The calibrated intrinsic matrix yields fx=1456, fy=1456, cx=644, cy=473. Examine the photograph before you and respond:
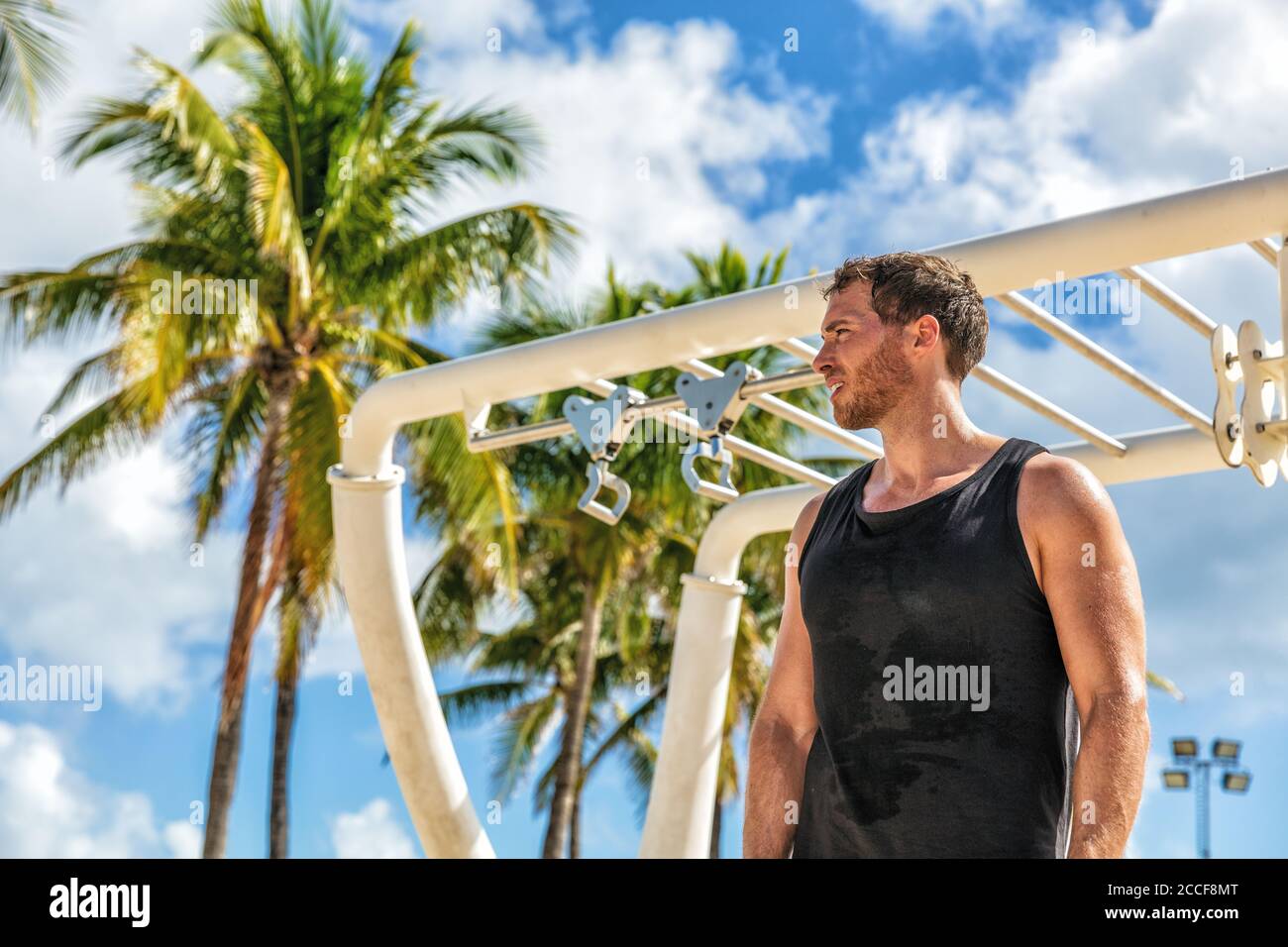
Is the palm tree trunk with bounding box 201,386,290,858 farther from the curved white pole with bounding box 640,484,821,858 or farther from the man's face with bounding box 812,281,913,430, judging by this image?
the man's face with bounding box 812,281,913,430

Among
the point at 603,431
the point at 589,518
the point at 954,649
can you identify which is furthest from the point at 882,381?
the point at 589,518

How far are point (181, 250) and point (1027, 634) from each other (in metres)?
14.5

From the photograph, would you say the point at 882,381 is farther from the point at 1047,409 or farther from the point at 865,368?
the point at 1047,409

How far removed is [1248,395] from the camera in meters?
4.87

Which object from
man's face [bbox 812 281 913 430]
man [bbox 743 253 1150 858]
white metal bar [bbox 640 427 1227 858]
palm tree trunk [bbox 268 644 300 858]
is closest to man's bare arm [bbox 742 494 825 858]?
man [bbox 743 253 1150 858]

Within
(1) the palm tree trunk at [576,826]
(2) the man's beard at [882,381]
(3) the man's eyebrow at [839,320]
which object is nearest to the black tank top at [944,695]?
(2) the man's beard at [882,381]

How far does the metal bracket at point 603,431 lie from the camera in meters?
6.17

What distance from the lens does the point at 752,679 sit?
66.3ft

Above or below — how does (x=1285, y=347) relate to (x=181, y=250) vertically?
below

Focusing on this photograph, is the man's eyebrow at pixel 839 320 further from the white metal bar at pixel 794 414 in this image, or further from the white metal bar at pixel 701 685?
the white metal bar at pixel 701 685

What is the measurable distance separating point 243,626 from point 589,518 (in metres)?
5.70

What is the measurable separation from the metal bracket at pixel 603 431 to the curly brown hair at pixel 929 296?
148 inches
